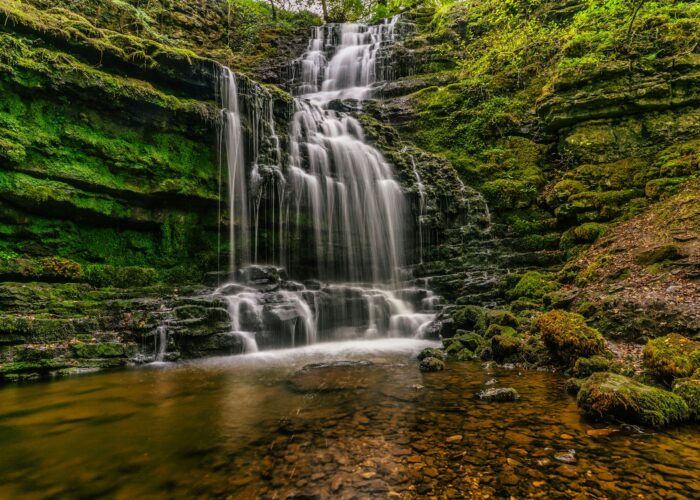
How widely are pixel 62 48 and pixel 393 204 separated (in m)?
12.1

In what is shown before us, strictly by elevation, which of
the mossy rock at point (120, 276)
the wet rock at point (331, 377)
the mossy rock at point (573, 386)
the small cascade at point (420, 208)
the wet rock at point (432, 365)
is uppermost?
the small cascade at point (420, 208)

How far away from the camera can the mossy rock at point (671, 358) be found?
4.38 metres

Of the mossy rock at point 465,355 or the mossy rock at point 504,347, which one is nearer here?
the mossy rock at point 504,347

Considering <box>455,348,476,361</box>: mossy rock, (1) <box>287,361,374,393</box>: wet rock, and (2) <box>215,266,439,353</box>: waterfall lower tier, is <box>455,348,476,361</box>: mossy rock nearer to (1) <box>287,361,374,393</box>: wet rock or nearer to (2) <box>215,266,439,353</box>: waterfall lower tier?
(1) <box>287,361,374,393</box>: wet rock

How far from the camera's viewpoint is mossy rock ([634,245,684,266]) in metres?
7.12

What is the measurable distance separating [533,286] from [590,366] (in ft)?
16.2

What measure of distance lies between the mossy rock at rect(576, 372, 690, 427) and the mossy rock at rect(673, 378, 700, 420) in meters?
0.09

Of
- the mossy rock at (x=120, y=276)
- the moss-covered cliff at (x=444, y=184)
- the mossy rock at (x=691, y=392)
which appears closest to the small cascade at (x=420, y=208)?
the moss-covered cliff at (x=444, y=184)

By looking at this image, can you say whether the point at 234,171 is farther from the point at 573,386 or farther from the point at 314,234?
the point at 573,386

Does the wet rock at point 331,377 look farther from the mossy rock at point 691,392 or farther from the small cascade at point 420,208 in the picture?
the small cascade at point 420,208

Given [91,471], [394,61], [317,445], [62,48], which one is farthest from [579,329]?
[394,61]

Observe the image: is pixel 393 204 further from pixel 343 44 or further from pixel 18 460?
pixel 343 44

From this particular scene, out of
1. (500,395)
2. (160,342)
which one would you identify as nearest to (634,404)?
(500,395)

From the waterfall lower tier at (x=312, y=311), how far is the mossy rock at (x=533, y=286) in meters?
2.64
